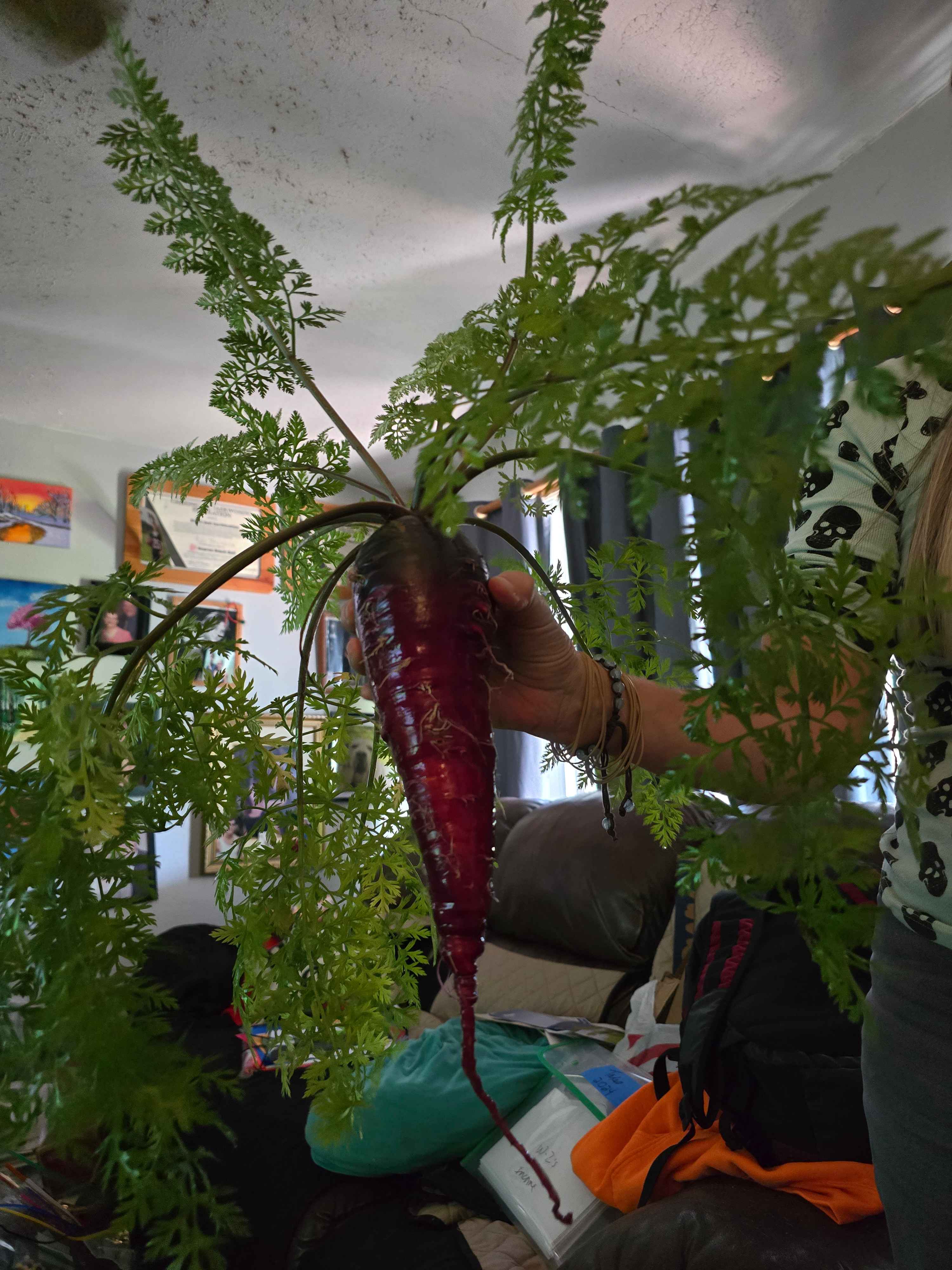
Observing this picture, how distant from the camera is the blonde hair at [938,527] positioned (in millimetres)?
498

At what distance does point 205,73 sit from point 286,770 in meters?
1.71

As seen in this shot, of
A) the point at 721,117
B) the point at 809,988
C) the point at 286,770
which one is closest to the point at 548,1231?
the point at 809,988

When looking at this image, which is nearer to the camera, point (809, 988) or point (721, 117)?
point (809, 988)

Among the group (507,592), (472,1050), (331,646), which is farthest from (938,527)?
(331,646)

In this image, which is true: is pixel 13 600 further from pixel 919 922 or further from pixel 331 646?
pixel 919 922

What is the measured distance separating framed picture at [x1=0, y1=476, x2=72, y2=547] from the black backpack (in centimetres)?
336

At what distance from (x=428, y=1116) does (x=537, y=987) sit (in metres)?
0.69

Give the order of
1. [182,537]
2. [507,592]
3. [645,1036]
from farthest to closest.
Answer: [182,537] < [645,1036] < [507,592]

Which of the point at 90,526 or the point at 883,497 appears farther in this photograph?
the point at 90,526

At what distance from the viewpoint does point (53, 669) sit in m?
0.51

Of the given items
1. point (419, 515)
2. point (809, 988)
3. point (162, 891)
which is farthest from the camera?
point (162, 891)

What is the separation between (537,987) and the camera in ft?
7.66

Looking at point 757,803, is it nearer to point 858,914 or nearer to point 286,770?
point 858,914

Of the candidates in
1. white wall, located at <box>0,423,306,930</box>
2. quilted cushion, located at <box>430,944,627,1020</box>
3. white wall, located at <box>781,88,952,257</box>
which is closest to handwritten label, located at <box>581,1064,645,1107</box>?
quilted cushion, located at <box>430,944,627,1020</box>
